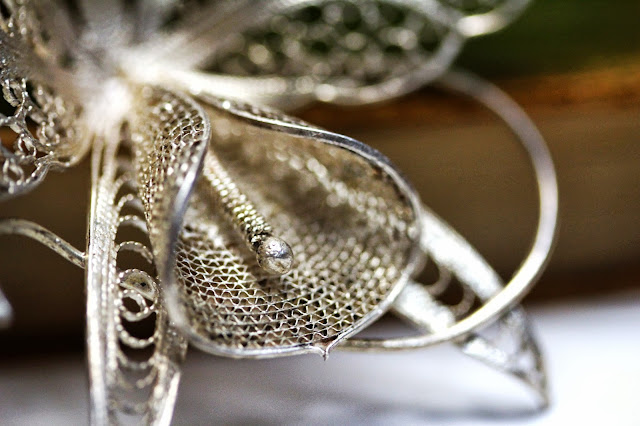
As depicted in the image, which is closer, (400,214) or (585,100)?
(400,214)

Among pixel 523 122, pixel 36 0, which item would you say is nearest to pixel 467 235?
pixel 523 122

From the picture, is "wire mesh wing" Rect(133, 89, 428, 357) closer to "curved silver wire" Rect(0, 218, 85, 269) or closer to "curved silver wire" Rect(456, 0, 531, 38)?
"curved silver wire" Rect(0, 218, 85, 269)

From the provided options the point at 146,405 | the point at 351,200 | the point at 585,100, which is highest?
the point at 585,100

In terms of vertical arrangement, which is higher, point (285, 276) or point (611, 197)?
point (611, 197)

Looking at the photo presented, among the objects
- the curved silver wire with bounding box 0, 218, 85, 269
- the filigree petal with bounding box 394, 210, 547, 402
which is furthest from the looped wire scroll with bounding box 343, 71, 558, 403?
the curved silver wire with bounding box 0, 218, 85, 269

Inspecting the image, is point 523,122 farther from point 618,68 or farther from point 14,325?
point 14,325

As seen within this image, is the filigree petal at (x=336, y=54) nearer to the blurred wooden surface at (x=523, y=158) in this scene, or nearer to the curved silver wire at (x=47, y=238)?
the blurred wooden surface at (x=523, y=158)
